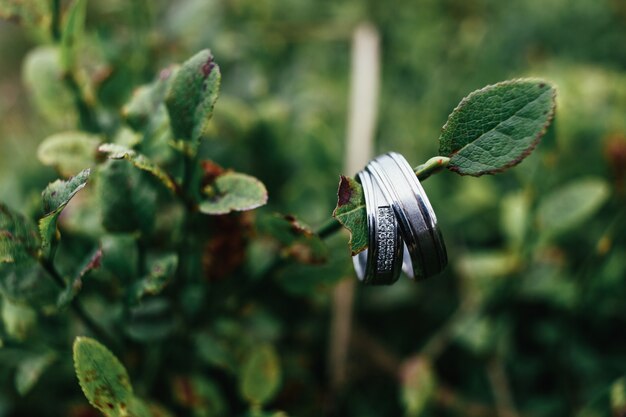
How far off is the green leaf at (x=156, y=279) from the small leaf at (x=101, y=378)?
0.07 m

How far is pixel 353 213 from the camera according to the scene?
445 millimetres

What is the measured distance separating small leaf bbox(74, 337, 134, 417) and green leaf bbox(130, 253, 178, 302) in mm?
69

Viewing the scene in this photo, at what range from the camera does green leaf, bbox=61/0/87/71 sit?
0.63 m

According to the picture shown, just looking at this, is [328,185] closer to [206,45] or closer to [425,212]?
[206,45]

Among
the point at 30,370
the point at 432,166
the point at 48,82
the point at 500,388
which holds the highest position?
the point at 48,82

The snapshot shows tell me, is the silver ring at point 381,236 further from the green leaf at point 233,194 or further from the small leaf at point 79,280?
the small leaf at point 79,280

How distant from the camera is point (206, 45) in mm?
1026

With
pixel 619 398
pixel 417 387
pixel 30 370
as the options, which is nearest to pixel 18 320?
pixel 30 370

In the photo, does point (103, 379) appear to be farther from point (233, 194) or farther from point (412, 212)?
point (412, 212)

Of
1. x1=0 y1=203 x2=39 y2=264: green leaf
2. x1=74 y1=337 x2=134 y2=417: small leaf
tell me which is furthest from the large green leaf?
x1=0 y1=203 x2=39 y2=264: green leaf

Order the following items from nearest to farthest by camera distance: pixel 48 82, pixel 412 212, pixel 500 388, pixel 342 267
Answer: pixel 412 212, pixel 342 267, pixel 48 82, pixel 500 388

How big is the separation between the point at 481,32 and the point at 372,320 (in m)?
0.79

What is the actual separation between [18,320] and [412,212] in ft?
1.47

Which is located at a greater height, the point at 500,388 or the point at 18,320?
the point at 18,320
